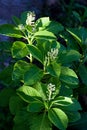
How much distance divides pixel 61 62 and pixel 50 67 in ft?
0.33

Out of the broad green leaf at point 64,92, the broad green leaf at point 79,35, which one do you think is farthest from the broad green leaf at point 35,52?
the broad green leaf at point 79,35

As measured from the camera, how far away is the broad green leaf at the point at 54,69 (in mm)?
2268

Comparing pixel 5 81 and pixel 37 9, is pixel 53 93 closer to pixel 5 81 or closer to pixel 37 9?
pixel 5 81

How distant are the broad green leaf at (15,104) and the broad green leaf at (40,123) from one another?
175 millimetres

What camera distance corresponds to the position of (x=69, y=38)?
9.03 ft

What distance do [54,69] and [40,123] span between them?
0.34m

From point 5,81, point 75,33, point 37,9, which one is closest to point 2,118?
point 5,81

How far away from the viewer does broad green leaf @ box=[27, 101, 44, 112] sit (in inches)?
90.0

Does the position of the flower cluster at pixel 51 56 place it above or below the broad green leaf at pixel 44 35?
Result: below

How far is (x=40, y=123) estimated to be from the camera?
2.36 m

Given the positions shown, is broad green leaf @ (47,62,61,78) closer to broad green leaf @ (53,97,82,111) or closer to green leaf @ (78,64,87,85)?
broad green leaf @ (53,97,82,111)

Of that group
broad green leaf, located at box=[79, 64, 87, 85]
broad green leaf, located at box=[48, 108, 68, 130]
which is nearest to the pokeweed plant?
broad green leaf, located at box=[48, 108, 68, 130]

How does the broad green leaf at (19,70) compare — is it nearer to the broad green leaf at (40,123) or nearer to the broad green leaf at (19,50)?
the broad green leaf at (19,50)

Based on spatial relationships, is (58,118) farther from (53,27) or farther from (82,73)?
(53,27)
